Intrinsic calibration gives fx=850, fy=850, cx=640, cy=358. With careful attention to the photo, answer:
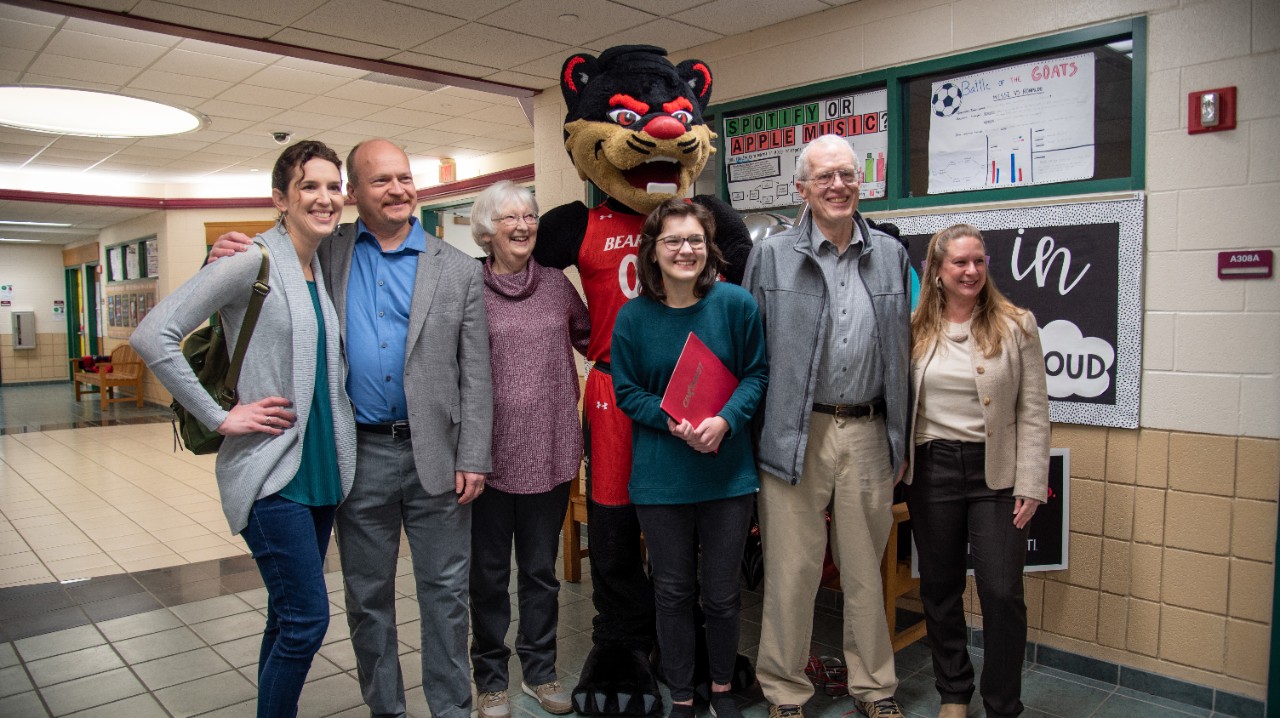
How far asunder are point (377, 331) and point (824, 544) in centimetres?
136

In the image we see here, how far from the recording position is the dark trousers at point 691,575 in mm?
2326

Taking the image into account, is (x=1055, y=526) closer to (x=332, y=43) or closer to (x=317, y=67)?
(x=332, y=43)

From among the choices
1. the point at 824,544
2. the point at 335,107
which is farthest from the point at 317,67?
the point at 824,544

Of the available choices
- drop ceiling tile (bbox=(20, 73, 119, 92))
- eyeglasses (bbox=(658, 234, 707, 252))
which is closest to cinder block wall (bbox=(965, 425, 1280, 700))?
eyeglasses (bbox=(658, 234, 707, 252))

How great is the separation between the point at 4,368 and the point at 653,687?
652 inches

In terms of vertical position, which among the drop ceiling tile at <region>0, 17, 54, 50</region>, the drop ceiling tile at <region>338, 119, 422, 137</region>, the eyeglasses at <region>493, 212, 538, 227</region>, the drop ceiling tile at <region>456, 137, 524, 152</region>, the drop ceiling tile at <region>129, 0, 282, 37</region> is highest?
→ the drop ceiling tile at <region>456, 137, 524, 152</region>

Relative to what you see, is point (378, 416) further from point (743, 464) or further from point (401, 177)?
point (743, 464)

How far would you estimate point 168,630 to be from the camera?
134 inches

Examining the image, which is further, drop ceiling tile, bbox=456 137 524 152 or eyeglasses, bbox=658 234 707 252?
drop ceiling tile, bbox=456 137 524 152

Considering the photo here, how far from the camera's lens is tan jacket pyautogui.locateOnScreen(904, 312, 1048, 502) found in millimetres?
2281

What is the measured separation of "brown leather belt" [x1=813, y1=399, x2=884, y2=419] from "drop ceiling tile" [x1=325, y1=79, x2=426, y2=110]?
4.16 meters

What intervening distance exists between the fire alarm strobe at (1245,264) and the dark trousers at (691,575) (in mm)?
1584

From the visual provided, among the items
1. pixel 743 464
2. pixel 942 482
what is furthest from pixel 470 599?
pixel 942 482

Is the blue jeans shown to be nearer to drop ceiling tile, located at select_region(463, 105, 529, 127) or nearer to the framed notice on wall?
the framed notice on wall
